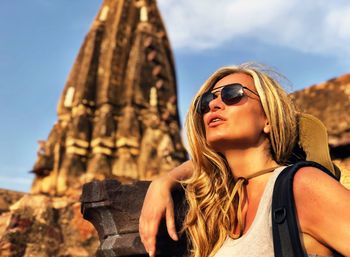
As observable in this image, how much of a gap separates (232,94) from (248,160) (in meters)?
0.27

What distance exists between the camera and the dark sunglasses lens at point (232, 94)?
187 centimetres

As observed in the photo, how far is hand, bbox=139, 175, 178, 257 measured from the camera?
192 centimetres

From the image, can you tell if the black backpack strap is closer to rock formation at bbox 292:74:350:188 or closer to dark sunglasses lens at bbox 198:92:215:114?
dark sunglasses lens at bbox 198:92:215:114

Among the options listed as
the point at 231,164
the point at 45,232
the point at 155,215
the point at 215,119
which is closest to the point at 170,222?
the point at 155,215

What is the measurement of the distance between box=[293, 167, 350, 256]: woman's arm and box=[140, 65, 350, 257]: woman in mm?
144

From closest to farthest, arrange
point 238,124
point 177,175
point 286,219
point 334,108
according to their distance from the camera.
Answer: point 286,219, point 238,124, point 177,175, point 334,108

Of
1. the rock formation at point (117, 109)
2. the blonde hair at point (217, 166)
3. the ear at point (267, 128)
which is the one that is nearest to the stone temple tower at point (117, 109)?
the rock formation at point (117, 109)

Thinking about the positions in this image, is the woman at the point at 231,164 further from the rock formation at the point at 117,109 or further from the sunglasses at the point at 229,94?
the rock formation at the point at 117,109

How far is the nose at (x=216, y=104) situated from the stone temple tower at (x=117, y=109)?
18691 millimetres

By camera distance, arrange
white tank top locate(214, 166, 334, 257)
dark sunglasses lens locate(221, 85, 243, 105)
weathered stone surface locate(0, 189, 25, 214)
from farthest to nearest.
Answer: weathered stone surface locate(0, 189, 25, 214) < dark sunglasses lens locate(221, 85, 243, 105) < white tank top locate(214, 166, 334, 257)

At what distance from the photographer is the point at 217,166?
2.02 m

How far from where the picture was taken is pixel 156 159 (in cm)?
2259

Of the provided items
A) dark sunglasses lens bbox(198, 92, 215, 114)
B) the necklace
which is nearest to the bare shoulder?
the necklace

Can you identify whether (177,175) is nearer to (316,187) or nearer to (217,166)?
(217,166)
